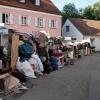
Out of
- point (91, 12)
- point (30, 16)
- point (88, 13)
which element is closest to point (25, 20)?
point (30, 16)

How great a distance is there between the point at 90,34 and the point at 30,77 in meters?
48.5

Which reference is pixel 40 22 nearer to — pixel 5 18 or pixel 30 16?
pixel 30 16

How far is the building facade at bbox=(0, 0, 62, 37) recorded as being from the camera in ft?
151

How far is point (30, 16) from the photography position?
1975 inches

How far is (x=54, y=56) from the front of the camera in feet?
78.4

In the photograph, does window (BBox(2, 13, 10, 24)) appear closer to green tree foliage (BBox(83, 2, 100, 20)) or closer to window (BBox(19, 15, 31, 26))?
window (BBox(19, 15, 31, 26))

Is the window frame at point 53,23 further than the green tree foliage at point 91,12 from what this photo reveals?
No

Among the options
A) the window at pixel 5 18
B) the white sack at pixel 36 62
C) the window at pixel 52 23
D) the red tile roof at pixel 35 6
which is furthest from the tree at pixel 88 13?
the white sack at pixel 36 62

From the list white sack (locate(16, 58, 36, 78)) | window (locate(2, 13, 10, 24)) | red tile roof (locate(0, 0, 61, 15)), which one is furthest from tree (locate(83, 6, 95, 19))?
white sack (locate(16, 58, 36, 78))

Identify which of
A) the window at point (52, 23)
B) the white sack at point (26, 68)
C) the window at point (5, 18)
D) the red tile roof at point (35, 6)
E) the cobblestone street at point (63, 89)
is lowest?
the cobblestone street at point (63, 89)

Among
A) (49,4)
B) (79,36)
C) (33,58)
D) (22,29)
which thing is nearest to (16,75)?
(33,58)

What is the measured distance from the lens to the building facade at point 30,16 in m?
46.0

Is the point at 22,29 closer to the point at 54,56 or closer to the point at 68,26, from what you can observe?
the point at 68,26

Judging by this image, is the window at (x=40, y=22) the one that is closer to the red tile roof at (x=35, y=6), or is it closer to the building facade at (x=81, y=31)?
the red tile roof at (x=35, y=6)
